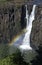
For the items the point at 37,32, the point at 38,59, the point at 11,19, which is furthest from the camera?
the point at 11,19

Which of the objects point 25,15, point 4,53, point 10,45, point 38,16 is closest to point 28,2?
point 25,15

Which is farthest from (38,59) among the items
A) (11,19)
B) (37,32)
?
(11,19)

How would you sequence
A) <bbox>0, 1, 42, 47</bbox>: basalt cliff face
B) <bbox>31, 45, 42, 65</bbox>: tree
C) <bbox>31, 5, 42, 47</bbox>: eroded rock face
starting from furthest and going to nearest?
<bbox>0, 1, 42, 47</bbox>: basalt cliff face, <bbox>31, 5, 42, 47</bbox>: eroded rock face, <bbox>31, 45, 42, 65</bbox>: tree

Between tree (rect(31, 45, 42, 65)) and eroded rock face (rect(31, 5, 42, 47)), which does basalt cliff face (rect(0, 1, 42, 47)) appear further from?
tree (rect(31, 45, 42, 65))

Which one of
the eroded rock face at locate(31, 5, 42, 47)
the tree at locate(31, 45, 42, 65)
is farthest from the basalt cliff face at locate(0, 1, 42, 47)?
the tree at locate(31, 45, 42, 65)

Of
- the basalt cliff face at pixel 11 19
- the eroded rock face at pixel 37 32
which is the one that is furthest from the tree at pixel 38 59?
the basalt cliff face at pixel 11 19

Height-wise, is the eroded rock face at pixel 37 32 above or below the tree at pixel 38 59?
above

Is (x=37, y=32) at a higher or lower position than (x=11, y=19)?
lower

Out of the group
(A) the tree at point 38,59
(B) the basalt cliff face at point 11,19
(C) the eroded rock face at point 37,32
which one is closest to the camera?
(A) the tree at point 38,59

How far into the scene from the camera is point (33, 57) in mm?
33219

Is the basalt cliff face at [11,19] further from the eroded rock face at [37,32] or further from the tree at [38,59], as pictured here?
the tree at [38,59]

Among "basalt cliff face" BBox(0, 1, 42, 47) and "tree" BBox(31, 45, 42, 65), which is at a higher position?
"basalt cliff face" BBox(0, 1, 42, 47)

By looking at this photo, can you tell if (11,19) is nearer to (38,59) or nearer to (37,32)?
(37,32)

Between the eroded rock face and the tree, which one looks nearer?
the tree
